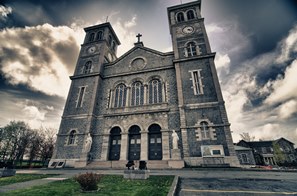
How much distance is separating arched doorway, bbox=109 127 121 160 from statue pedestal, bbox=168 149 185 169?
22.4ft

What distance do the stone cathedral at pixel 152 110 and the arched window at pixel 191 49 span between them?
139mm

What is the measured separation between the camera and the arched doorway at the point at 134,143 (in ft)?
57.9

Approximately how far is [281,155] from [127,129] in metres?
49.9

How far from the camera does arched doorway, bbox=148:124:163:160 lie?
17.0 metres

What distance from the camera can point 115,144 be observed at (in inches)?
739

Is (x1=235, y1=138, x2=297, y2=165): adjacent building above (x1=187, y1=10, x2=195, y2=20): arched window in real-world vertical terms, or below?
below

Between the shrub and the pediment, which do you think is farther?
the pediment

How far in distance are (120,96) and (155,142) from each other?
27.3 ft

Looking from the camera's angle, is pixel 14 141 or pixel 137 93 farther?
pixel 14 141

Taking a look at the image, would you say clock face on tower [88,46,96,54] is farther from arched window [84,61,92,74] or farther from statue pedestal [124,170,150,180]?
statue pedestal [124,170,150,180]

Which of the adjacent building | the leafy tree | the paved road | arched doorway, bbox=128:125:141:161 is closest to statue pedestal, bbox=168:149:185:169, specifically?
arched doorway, bbox=128:125:141:161

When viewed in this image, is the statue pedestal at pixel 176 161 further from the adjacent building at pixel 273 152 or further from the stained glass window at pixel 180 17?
the adjacent building at pixel 273 152

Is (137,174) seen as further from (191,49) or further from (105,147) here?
(191,49)

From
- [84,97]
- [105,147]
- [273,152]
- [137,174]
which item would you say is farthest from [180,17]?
[273,152]
